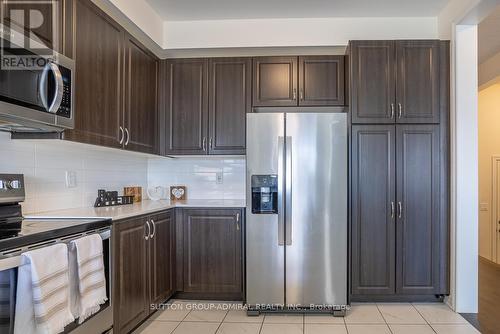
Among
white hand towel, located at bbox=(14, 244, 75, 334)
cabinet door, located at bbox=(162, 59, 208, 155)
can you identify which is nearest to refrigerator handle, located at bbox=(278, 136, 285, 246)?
cabinet door, located at bbox=(162, 59, 208, 155)

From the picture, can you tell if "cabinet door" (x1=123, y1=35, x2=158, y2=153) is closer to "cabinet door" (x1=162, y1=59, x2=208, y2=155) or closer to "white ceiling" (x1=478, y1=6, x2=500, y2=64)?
"cabinet door" (x1=162, y1=59, x2=208, y2=155)

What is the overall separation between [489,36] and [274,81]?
234 cm

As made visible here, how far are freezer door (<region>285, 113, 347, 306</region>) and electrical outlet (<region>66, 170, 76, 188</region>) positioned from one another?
169 cm

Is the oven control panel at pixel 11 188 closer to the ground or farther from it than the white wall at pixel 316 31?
closer to the ground

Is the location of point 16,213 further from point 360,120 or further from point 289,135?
point 360,120

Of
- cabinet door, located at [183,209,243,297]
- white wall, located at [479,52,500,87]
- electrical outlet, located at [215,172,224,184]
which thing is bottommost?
cabinet door, located at [183,209,243,297]

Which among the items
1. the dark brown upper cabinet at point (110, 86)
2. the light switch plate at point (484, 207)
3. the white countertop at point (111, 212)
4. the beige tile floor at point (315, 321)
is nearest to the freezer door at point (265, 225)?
the beige tile floor at point (315, 321)

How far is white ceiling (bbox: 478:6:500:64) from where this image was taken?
10.8 ft

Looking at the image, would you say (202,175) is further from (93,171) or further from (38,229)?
(38,229)

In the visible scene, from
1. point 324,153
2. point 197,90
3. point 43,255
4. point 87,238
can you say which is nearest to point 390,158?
point 324,153

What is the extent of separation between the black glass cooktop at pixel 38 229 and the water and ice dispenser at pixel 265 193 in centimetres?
124

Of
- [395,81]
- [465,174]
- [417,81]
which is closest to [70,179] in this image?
[395,81]

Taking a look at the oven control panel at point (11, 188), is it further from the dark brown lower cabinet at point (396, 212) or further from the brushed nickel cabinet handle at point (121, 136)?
the dark brown lower cabinet at point (396, 212)

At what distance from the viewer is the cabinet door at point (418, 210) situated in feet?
10.1
